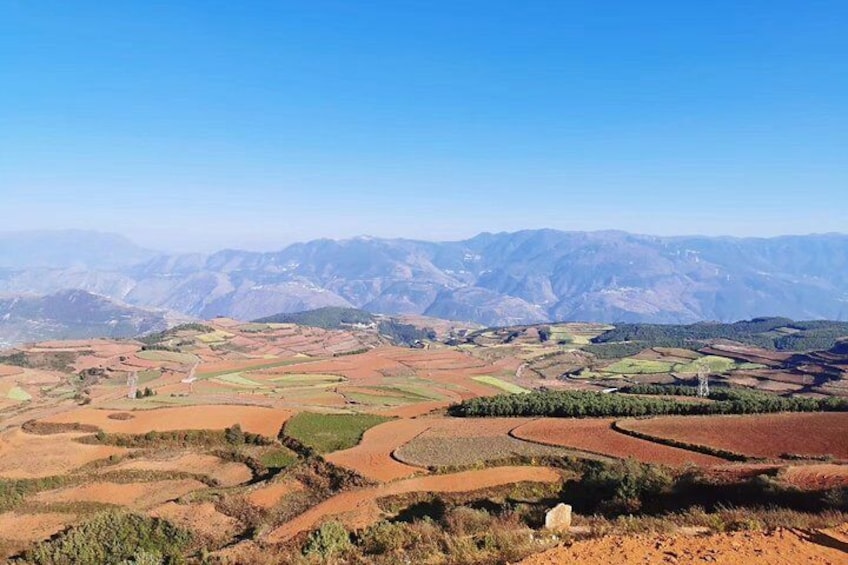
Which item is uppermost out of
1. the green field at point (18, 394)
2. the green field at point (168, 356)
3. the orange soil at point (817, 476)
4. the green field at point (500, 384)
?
the orange soil at point (817, 476)

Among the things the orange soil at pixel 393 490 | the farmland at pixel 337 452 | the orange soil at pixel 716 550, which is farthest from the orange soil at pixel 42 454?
the orange soil at pixel 716 550

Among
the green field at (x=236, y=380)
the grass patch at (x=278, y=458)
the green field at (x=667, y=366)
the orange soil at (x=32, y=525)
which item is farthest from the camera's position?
the green field at (x=667, y=366)

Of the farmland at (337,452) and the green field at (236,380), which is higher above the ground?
the farmland at (337,452)

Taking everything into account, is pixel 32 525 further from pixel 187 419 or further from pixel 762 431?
pixel 762 431

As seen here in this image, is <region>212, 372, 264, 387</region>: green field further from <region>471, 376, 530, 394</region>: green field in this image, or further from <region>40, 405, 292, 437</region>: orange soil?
<region>471, 376, 530, 394</region>: green field

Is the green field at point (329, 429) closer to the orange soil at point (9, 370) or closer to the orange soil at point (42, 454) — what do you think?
the orange soil at point (42, 454)

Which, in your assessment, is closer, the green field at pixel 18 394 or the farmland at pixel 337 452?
the farmland at pixel 337 452
